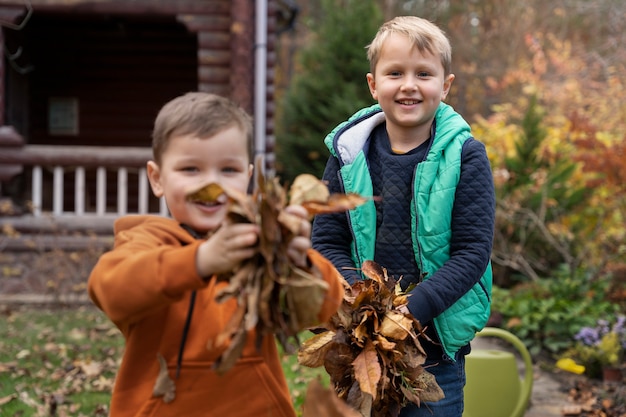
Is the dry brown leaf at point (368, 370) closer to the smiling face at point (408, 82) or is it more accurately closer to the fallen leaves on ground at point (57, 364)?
the smiling face at point (408, 82)

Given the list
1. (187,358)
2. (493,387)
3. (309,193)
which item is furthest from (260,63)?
(309,193)

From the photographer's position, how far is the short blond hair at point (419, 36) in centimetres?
252

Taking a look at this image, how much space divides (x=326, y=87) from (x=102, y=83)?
4.00 metres

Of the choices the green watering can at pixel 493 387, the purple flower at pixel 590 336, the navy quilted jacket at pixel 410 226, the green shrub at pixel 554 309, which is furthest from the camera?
the green shrub at pixel 554 309

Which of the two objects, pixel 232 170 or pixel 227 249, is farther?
pixel 232 170

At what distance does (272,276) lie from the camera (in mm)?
1558

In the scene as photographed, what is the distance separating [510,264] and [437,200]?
540cm

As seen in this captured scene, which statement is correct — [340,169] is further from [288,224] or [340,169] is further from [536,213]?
[536,213]

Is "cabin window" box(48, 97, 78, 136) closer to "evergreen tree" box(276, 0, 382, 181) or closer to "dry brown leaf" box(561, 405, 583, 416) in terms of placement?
"evergreen tree" box(276, 0, 382, 181)

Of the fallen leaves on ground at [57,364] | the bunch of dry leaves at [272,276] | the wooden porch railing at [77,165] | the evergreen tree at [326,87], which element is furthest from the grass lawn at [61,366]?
the evergreen tree at [326,87]

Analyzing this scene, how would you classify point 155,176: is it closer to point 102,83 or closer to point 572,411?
point 572,411

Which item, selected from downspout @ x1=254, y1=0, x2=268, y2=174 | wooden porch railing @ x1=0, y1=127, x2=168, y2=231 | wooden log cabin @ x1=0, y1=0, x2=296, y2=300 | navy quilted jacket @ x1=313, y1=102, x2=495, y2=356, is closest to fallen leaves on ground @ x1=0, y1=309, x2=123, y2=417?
wooden porch railing @ x1=0, y1=127, x2=168, y2=231

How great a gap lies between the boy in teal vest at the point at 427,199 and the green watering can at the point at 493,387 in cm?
140

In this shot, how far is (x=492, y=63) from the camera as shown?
22.4 m
